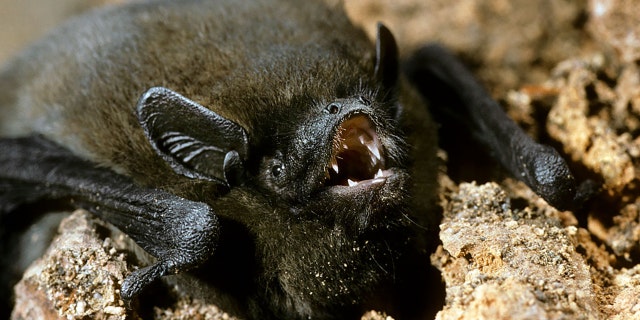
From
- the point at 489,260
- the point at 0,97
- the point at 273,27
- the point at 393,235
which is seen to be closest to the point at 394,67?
the point at 273,27

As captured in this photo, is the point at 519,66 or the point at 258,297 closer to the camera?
the point at 258,297

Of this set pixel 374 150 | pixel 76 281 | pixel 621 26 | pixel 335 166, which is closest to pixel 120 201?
pixel 76 281

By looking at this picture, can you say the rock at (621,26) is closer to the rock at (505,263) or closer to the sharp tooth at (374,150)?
the rock at (505,263)

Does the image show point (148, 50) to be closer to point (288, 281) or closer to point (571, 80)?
point (288, 281)

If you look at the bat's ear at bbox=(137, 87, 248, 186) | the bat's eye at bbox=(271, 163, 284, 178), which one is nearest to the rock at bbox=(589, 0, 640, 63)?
the bat's eye at bbox=(271, 163, 284, 178)

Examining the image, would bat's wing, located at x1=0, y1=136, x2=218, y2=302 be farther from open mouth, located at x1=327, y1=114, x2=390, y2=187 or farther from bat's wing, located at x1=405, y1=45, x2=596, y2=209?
bat's wing, located at x1=405, y1=45, x2=596, y2=209
